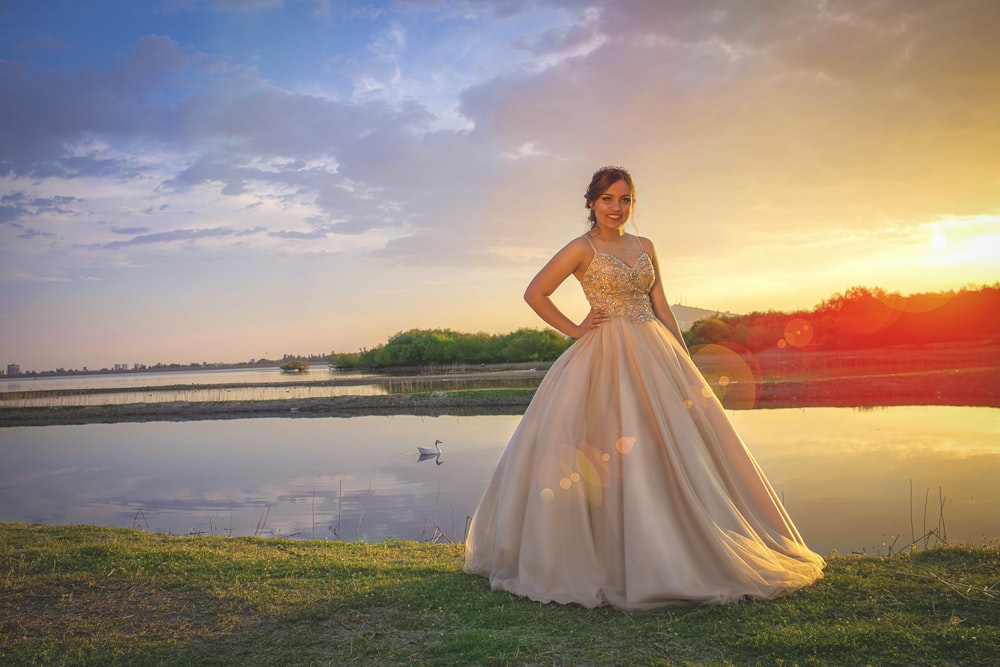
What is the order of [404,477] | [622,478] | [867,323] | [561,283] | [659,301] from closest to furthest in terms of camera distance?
[622,478] < [561,283] < [659,301] < [404,477] < [867,323]

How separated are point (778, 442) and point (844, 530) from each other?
7.47 metres

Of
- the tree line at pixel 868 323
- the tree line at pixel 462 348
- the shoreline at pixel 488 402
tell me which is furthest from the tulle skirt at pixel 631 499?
the tree line at pixel 462 348

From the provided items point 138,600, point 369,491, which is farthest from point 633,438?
point 369,491

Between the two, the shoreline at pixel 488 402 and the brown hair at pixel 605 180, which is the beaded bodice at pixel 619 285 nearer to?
the brown hair at pixel 605 180

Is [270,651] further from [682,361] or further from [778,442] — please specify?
[778,442]

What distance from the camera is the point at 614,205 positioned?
4523 mm

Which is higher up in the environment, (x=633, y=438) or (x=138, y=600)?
(x=633, y=438)

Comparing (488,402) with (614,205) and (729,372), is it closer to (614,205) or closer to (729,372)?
(729,372)

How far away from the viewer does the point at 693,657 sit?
292cm

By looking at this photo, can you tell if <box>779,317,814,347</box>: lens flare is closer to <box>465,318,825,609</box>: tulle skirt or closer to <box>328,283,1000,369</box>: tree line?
<box>328,283,1000,369</box>: tree line

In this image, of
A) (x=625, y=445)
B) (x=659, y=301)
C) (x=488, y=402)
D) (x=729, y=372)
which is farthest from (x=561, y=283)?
(x=729, y=372)

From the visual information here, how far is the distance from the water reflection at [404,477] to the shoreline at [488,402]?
273cm

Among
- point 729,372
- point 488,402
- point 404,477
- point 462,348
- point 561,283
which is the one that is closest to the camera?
point 561,283

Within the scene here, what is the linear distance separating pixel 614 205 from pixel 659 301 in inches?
33.8
